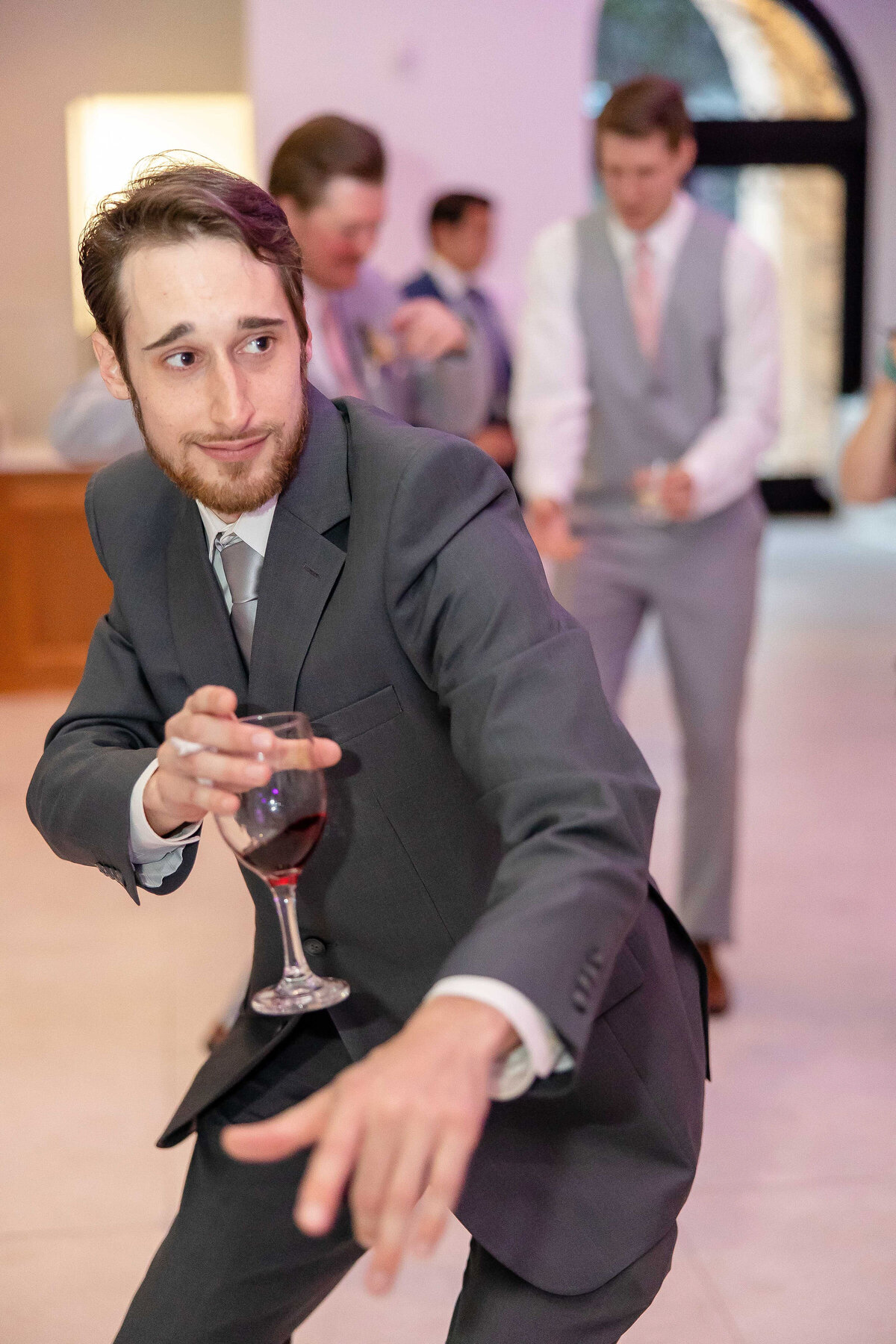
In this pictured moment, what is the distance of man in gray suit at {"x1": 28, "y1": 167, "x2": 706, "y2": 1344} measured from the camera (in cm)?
112

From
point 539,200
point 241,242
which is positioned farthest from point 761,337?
point 539,200

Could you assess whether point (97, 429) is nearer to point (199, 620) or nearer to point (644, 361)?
point (644, 361)

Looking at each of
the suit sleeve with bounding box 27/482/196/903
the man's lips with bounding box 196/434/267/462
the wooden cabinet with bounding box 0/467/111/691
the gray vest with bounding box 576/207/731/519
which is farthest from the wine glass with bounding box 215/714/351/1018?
the wooden cabinet with bounding box 0/467/111/691

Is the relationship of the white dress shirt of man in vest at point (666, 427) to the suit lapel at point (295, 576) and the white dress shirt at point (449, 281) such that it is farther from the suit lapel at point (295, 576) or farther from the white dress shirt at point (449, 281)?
the white dress shirt at point (449, 281)

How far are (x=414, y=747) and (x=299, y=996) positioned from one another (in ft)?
0.76

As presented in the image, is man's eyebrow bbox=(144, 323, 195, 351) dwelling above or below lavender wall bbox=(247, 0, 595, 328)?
below

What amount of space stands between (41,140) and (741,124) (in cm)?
504

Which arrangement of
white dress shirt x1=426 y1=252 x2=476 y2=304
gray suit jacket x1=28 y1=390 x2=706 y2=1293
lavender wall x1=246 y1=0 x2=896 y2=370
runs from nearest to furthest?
gray suit jacket x1=28 y1=390 x2=706 y2=1293 < white dress shirt x1=426 y1=252 x2=476 y2=304 < lavender wall x1=246 y1=0 x2=896 y2=370

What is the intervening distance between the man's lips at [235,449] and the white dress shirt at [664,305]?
186cm

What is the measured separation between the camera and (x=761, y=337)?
307 cm

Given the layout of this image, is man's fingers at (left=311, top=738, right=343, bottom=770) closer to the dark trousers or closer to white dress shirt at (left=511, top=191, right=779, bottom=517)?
the dark trousers

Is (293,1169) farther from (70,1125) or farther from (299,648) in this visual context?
(70,1125)

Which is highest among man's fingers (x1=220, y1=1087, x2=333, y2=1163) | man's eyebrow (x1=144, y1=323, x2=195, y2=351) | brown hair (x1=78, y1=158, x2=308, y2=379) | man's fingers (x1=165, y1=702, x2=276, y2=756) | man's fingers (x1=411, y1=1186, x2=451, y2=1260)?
brown hair (x1=78, y1=158, x2=308, y2=379)

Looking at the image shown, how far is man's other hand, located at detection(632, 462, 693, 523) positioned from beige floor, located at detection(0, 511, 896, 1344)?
108 centimetres
